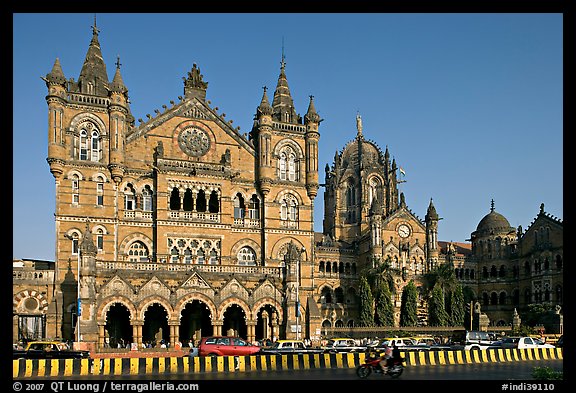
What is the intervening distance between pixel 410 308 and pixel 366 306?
5891 mm

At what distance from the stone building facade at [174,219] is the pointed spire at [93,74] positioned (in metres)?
0.12

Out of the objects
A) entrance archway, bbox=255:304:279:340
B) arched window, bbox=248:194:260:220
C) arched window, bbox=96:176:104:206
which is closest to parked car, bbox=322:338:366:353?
entrance archway, bbox=255:304:279:340

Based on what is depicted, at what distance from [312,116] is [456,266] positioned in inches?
1195

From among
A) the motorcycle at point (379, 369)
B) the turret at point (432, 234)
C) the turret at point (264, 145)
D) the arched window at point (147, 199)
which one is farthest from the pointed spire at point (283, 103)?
the motorcycle at point (379, 369)

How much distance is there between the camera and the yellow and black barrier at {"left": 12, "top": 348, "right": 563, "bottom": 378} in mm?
27969

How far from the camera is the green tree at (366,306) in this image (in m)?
66.5

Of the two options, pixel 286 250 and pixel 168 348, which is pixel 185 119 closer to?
pixel 286 250

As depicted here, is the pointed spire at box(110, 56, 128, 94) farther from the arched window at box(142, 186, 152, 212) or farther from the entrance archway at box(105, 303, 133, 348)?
the entrance archway at box(105, 303, 133, 348)

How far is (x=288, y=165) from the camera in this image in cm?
6103

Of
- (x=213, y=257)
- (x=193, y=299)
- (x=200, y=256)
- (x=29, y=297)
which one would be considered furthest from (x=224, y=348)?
(x=29, y=297)

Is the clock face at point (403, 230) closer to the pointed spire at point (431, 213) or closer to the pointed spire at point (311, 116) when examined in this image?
the pointed spire at point (431, 213)

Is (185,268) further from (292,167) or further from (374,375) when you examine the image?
(374,375)

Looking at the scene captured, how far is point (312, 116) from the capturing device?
6175 centimetres
